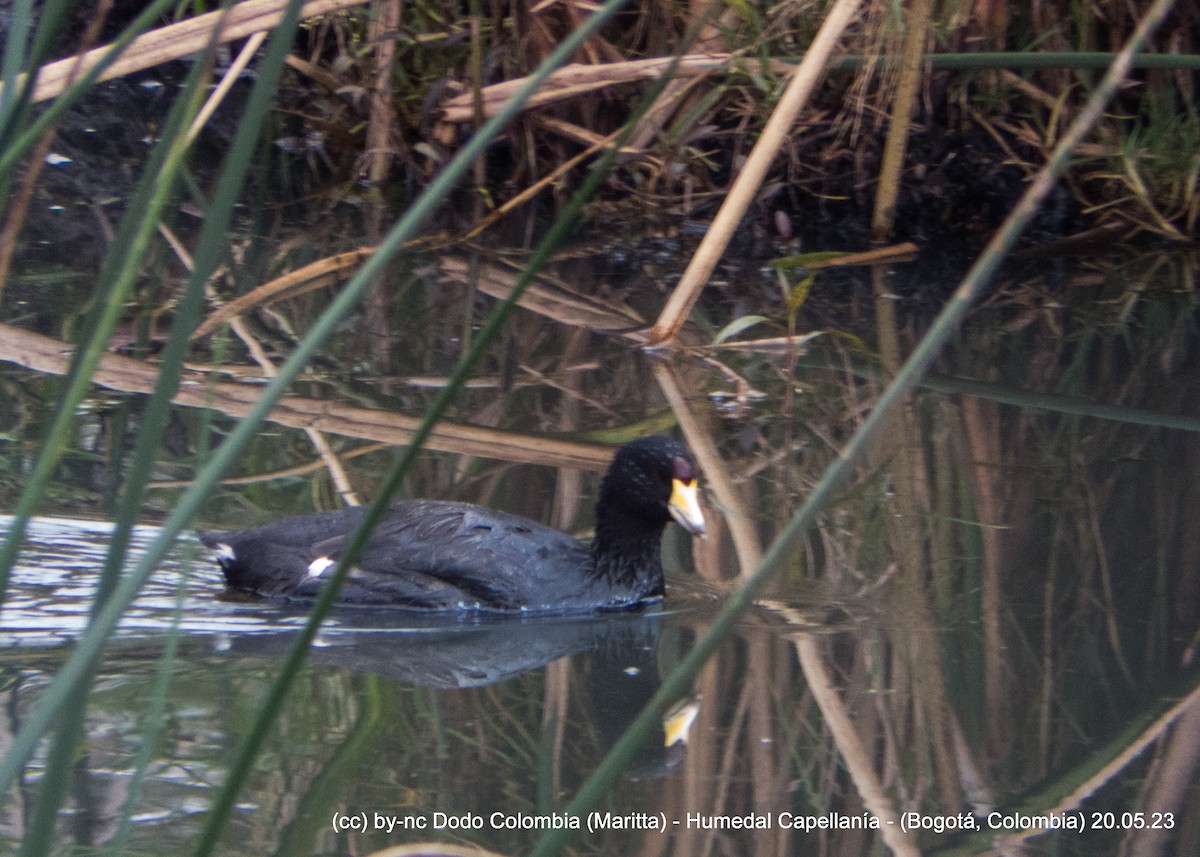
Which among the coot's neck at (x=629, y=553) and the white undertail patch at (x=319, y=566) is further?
the coot's neck at (x=629, y=553)

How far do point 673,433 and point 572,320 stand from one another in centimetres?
134

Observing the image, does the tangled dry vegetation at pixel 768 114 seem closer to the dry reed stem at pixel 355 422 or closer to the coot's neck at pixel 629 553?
the dry reed stem at pixel 355 422

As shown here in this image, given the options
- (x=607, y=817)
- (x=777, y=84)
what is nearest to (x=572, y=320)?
(x=777, y=84)

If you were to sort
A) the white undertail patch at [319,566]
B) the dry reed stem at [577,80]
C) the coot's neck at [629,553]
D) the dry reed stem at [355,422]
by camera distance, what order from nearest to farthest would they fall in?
1. the white undertail patch at [319,566]
2. the coot's neck at [629,553]
3. the dry reed stem at [355,422]
4. the dry reed stem at [577,80]

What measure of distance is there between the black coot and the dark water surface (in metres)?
0.09

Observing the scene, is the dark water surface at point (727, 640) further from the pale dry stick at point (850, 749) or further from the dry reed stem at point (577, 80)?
the dry reed stem at point (577, 80)

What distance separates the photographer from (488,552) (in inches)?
158

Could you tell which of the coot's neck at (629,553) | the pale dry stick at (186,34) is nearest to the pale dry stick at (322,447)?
the pale dry stick at (186,34)

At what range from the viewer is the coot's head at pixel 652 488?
400 cm

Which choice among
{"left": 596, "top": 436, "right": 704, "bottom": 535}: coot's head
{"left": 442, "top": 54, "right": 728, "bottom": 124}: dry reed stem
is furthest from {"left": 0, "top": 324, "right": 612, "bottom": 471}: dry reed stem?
{"left": 442, "top": 54, "right": 728, "bottom": 124}: dry reed stem

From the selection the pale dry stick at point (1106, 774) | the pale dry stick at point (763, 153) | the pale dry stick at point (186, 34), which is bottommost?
the pale dry stick at point (1106, 774)

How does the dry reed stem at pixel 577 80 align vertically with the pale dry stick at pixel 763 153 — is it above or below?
above

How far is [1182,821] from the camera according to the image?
109 inches

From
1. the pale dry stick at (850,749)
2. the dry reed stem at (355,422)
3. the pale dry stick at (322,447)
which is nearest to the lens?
the pale dry stick at (850,749)
